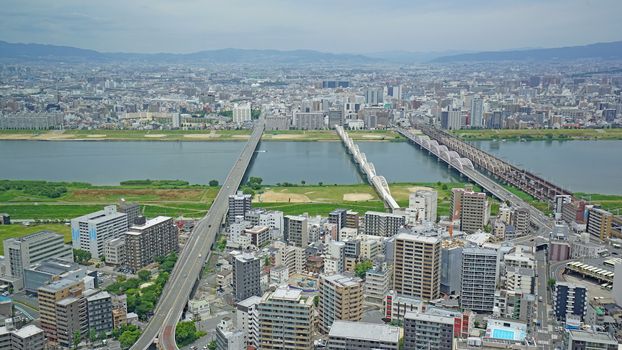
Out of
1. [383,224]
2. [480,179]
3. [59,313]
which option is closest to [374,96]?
[480,179]

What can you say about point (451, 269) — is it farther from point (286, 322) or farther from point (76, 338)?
point (76, 338)

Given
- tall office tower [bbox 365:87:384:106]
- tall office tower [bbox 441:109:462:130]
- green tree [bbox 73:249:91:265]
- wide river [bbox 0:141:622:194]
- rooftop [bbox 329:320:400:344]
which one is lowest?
green tree [bbox 73:249:91:265]

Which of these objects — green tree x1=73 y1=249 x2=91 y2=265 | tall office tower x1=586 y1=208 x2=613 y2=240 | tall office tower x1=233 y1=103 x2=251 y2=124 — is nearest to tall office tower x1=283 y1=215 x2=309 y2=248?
green tree x1=73 y1=249 x2=91 y2=265

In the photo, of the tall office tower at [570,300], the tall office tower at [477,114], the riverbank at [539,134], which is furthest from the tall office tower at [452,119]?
the tall office tower at [570,300]

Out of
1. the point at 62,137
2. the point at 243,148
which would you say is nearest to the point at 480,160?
the point at 243,148

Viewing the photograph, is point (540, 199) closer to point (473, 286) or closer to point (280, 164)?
point (473, 286)

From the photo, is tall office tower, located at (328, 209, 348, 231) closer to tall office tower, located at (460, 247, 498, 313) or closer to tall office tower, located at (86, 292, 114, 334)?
tall office tower, located at (460, 247, 498, 313)

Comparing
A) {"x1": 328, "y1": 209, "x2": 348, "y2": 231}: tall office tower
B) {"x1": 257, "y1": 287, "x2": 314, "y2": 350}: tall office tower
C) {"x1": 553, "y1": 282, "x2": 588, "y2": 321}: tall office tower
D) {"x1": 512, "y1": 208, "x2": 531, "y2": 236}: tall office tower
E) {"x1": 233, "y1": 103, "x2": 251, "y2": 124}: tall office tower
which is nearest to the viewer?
{"x1": 257, "y1": 287, "x2": 314, "y2": 350}: tall office tower
